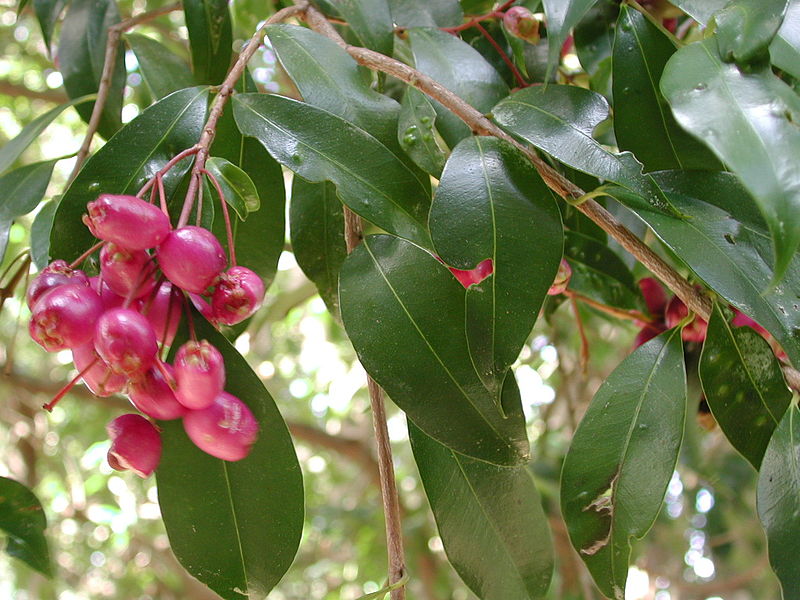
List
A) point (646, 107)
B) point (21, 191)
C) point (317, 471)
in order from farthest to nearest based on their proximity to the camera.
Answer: point (317, 471)
point (21, 191)
point (646, 107)

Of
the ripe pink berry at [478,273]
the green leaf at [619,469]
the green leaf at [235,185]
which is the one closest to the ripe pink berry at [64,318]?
the green leaf at [235,185]

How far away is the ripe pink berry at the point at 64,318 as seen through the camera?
458 millimetres

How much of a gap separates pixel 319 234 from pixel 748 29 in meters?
0.39

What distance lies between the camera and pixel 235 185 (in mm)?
544

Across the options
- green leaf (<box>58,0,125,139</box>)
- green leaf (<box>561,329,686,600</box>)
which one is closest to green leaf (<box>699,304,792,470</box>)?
green leaf (<box>561,329,686,600</box>)

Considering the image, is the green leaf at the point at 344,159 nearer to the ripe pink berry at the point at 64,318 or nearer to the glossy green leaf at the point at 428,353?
the glossy green leaf at the point at 428,353

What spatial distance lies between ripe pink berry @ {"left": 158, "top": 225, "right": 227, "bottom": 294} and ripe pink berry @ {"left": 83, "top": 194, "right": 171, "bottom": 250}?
0.03 ft

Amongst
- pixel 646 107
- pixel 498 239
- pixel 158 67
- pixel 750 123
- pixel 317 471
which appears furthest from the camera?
pixel 317 471

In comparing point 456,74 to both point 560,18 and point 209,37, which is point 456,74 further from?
point 209,37

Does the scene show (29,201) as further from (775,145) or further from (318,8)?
(775,145)

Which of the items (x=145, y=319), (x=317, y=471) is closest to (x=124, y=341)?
(x=145, y=319)

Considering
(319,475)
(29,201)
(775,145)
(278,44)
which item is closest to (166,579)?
(319,475)

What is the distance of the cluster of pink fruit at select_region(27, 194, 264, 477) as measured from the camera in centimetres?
45

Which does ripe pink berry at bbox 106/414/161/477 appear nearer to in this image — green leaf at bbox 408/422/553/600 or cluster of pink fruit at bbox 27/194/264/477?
cluster of pink fruit at bbox 27/194/264/477
